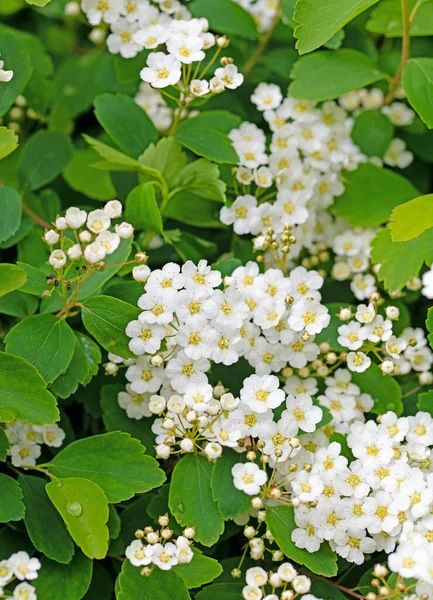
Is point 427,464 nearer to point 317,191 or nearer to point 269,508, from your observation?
point 269,508

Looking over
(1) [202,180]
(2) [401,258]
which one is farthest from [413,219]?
(1) [202,180]

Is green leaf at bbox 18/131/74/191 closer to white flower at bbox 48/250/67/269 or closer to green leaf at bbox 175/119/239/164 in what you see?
green leaf at bbox 175/119/239/164

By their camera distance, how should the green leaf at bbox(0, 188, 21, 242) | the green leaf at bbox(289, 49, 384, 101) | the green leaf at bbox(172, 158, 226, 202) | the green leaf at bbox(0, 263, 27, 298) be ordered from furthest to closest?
1. the green leaf at bbox(289, 49, 384, 101)
2. the green leaf at bbox(172, 158, 226, 202)
3. the green leaf at bbox(0, 188, 21, 242)
4. the green leaf at bbox(0, 263, 27, 298)

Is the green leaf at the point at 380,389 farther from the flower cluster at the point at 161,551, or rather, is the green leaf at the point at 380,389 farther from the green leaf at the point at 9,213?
the green leaf at the point at 9,213

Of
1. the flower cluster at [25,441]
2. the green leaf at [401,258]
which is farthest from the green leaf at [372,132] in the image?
the flower cluster at [25,441]

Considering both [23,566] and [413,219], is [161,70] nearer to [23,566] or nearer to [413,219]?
[413,219]

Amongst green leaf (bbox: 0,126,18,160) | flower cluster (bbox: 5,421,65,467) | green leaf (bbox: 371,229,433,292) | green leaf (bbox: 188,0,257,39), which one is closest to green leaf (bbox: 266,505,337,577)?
flower cluster (bbox: 5,421,65,467)

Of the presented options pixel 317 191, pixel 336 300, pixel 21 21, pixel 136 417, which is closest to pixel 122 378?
pixel 136 417
